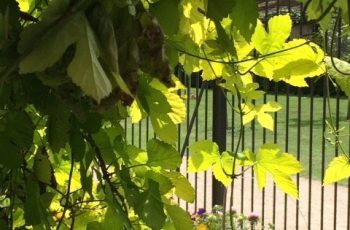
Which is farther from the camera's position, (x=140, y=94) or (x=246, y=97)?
(x=246, y=97)

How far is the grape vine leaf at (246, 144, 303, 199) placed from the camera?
4.17 ft

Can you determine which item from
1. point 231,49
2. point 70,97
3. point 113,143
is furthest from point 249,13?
point 113,143

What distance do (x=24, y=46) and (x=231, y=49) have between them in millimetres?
396

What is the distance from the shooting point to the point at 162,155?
1.09m

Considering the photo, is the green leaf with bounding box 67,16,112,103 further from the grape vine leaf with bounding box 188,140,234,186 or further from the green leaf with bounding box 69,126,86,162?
the grape vine leaf with bounding box 188,140,234,186

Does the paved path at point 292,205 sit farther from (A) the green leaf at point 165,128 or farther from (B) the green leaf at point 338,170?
(A) the green leaf at point 165,128

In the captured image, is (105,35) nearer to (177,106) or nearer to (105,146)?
(105,146)

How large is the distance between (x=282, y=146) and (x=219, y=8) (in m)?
2.33

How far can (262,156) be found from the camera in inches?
50.6

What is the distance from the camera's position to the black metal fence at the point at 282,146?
3.88m

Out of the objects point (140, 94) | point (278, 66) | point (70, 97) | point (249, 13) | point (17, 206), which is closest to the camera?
point (70, 97)

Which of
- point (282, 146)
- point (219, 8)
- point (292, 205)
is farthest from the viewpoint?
point (292, 205)

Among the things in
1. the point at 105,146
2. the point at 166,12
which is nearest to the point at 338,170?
the point at 105,146

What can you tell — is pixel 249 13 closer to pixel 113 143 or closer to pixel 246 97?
pixel 113 143
